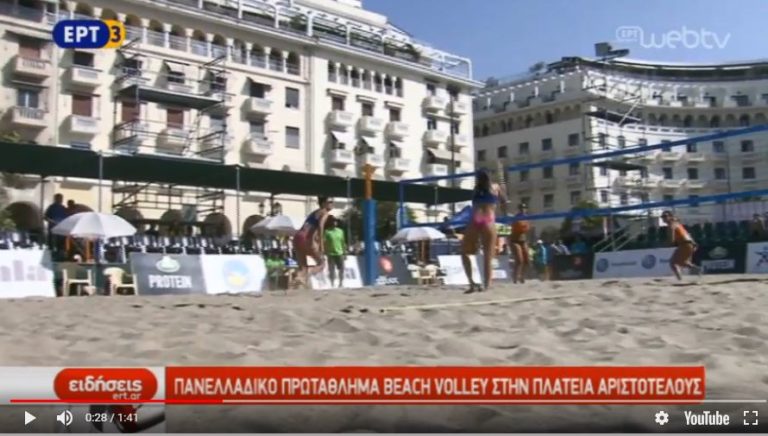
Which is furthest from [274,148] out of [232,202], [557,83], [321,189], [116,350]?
[116,350]

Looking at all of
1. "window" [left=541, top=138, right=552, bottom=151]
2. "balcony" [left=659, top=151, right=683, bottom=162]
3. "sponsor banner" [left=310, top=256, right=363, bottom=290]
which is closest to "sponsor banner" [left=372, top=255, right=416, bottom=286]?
"sponsor banner" [left=310, top=256, right=363, bottom=290]

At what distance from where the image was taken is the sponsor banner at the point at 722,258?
1334cm

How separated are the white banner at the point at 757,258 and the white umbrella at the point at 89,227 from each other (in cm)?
1107

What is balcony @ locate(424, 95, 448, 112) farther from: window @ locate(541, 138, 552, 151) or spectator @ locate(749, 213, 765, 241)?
spectator @ locate(749, 213, 765, 241)

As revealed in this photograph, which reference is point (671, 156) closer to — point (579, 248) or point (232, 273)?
point (579, 248)

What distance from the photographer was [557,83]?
50281 mm

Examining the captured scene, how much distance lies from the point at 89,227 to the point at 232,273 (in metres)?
3.03

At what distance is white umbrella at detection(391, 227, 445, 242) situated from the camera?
56.8 feet

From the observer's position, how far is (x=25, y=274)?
32.4 feet

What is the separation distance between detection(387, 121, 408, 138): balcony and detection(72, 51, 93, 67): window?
15679 mm

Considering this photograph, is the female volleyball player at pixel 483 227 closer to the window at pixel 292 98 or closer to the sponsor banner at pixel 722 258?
the sponsor banner at pixel 722 258

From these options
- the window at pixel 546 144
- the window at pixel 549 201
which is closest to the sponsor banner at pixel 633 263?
the window at pixel 549 201

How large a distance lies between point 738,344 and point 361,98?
37121 mm

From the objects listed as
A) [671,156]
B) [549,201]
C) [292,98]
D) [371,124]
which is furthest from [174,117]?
[671,156]
